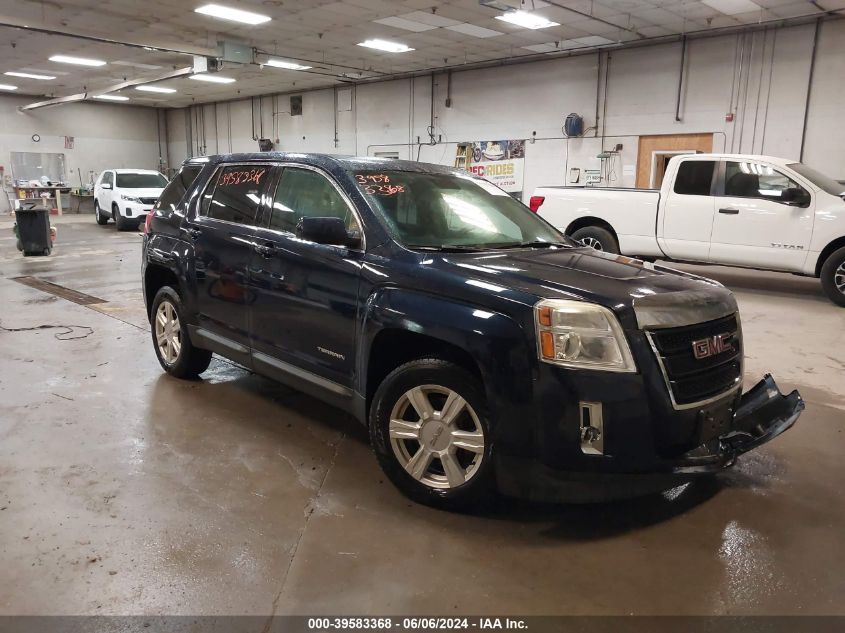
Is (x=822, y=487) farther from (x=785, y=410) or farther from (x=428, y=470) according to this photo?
(x=428, y=470)

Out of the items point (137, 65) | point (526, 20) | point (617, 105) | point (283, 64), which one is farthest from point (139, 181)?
point (617, 105)

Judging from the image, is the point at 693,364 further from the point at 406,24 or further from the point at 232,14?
the point at 232,14

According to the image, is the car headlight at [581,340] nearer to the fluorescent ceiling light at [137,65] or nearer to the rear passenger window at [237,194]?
the rear passenger window at [237,194]

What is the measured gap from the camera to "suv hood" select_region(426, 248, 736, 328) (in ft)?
8.70

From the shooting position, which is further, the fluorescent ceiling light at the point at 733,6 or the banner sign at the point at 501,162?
the banner sign at the point at 501,162

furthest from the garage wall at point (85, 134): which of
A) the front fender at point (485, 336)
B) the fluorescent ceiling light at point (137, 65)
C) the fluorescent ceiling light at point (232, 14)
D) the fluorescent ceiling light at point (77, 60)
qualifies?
the front fender at point (485, 336)

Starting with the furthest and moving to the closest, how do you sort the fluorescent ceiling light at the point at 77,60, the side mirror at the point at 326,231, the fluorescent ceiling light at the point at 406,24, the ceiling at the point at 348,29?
the fluorescent ceiling light at the point at 77,60 < the fluorescent ceiling light at the point at 406,24 < the ceiling at the point at 348,29 < the side mirror at the point at 326,231

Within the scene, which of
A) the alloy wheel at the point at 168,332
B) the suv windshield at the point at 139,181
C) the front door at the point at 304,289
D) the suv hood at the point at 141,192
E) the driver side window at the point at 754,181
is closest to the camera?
the front door at the point at 304,289

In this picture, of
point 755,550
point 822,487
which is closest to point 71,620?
point 755,550

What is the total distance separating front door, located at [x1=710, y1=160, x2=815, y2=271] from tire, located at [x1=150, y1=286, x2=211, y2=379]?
23.8ft

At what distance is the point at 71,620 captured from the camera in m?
2.25

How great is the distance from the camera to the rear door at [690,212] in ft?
29.8

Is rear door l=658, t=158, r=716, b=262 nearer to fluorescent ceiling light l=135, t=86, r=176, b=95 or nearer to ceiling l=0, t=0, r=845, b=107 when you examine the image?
ceiling l=0, t=0, r=845, b=107

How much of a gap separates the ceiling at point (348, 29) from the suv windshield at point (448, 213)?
8535mm
